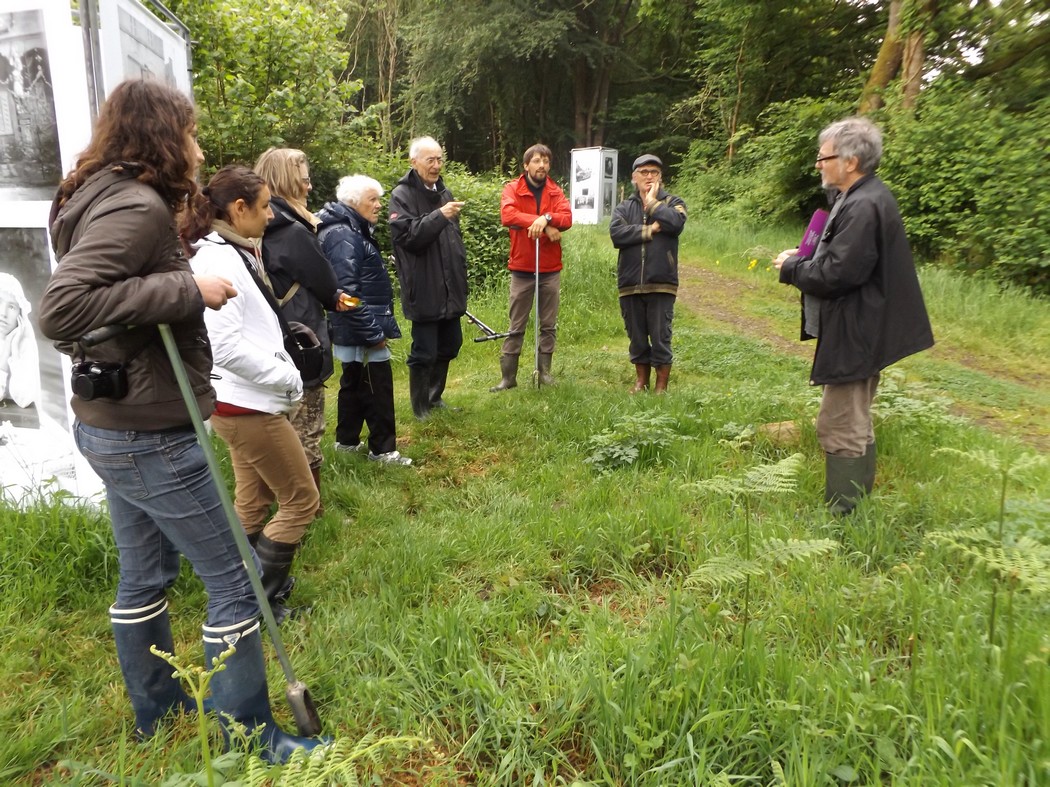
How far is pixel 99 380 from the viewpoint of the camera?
1879mm

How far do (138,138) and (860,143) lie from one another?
300 cm

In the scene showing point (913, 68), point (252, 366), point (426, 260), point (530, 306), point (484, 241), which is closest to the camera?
point (252, 366)

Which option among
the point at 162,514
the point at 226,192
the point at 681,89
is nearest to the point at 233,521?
the point at 162,514

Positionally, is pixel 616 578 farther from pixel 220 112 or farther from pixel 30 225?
pixel 220 112

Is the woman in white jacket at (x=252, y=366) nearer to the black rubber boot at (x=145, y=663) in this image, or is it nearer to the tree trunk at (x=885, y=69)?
the black rubber boot at (x=145, y=663)

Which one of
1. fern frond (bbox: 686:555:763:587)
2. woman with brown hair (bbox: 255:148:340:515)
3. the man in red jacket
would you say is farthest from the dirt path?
Result: woman with brown hair (bbox: 255:148:340:515)

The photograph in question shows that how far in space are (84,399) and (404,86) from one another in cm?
3064

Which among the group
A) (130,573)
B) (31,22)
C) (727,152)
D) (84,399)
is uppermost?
(727,152)

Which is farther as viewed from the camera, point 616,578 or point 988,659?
point 616,578

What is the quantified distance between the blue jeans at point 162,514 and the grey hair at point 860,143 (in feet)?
10.1

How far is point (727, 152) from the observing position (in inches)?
896

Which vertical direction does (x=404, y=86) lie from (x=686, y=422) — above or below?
above

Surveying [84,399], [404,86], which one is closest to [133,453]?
[84,399]

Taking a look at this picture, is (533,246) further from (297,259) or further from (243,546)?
(243,546)
